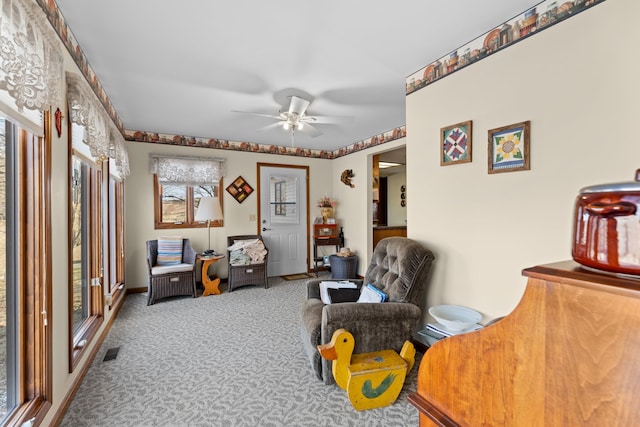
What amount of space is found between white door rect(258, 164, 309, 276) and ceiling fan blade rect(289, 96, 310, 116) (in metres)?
2.38

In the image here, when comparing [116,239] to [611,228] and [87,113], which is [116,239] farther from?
[611,228]

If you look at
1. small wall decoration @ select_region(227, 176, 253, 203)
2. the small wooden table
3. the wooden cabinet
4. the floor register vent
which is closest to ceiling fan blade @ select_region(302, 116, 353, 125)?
small wall decoration @ select_region(227, 176, 253, 203)

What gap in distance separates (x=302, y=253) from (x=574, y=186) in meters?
4.31

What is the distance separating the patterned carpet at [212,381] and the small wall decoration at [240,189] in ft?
6.94

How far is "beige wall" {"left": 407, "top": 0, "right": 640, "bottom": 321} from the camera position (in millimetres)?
1429

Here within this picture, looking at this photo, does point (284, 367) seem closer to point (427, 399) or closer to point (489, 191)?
point (427, 399)

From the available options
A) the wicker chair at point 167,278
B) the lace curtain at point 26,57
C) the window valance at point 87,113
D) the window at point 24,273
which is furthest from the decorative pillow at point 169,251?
the lace curtain at point 26,57

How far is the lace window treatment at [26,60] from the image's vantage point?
1.07m

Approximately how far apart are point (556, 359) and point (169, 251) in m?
4.41

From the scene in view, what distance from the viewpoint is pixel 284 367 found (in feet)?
7.40

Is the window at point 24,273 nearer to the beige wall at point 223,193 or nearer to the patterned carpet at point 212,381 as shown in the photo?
the patterned carpet at point 212,381

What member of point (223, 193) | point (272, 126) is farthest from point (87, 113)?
point (223, 193)

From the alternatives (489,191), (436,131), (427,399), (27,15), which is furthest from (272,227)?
(427,399)

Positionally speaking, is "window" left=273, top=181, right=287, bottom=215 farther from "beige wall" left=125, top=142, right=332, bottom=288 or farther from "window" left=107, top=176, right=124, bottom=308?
"window" left=107, top=176, right=124, bottom=308
